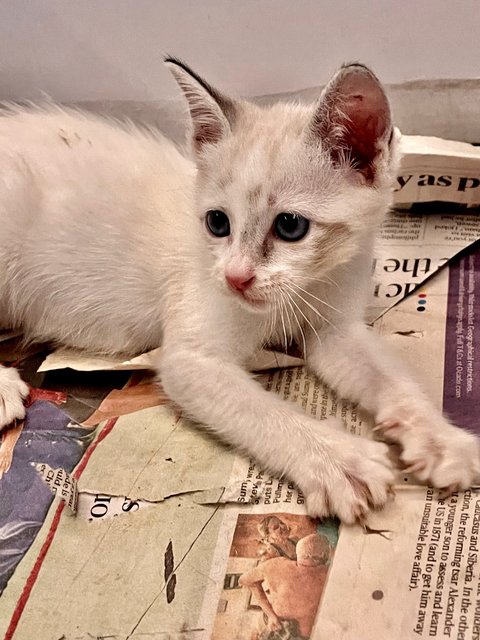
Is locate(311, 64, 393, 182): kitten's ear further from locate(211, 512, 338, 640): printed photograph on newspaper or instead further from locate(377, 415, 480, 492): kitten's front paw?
locate(211, 512, 338, 640): printed photograph on newspaper

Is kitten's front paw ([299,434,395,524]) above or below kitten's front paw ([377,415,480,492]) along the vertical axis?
below

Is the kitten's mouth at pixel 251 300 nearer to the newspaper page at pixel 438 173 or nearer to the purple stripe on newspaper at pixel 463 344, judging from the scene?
the purple stripe on newspaper at pixel 463 344

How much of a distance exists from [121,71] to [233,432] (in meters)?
1.25

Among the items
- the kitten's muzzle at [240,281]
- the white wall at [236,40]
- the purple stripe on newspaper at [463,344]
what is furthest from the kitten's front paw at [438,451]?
the white wall at [236,40]

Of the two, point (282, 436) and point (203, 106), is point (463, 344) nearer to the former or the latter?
point (282, 436)

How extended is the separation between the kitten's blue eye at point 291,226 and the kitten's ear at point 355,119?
0.43ft

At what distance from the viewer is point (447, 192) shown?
6.49 feet

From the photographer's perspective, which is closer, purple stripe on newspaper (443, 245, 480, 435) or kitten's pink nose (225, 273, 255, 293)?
kitten's pink nose (225, 273, 255, 293)

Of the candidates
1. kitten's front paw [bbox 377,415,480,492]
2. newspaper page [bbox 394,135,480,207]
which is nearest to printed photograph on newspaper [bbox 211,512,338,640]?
kitten's front paw [bbox 377,415,480,492]

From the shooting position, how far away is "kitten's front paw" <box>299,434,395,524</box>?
4.18 ft

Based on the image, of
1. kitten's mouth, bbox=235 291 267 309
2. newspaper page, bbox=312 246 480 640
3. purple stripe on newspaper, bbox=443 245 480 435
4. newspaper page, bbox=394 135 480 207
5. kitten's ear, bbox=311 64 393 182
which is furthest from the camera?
newspaper page, bbox=394 135 480 207

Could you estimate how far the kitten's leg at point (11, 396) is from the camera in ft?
5.16

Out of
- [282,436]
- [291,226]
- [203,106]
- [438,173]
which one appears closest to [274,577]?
[282,436]

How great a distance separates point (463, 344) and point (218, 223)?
645 millimetres
